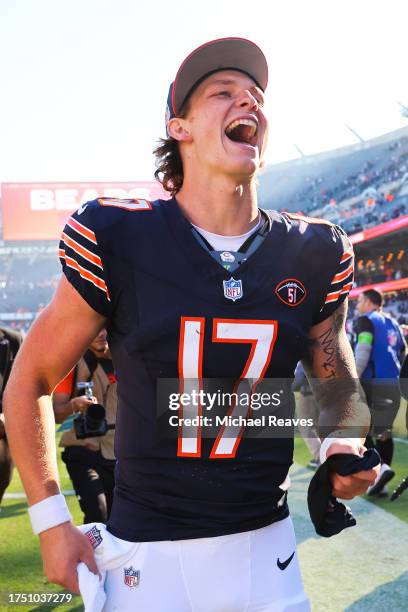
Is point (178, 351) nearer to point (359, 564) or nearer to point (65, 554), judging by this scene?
point (65, 554)

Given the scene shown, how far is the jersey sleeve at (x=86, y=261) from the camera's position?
1.72 metres

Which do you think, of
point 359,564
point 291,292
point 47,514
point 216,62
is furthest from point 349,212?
point 47,514

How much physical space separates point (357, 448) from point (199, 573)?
1.60 ft

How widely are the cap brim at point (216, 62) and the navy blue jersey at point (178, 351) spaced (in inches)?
16.3

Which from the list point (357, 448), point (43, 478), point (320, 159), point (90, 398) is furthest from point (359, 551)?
point (320, 159)

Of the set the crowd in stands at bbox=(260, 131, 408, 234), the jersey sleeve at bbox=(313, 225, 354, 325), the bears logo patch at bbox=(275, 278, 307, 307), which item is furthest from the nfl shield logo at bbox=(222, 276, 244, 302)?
the crowd in stands at bbox=(260, 131, 408, 234)

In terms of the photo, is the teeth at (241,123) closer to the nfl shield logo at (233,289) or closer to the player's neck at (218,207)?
the player's neck at (218,207)

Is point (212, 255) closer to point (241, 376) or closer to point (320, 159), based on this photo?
point (241, 376)

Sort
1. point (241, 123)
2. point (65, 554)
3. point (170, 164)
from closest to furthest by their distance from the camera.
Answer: point (65, 554)
point (241, 123)
point (170, 164)

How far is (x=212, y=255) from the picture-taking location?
185 cm

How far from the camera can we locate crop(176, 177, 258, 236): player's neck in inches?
76.7

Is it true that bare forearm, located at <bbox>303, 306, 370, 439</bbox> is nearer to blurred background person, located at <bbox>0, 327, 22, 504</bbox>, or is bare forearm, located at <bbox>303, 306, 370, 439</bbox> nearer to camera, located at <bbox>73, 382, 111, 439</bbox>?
camera, located at <bbox>73, 382, 111, 439</bbox>

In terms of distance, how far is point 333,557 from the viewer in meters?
4.69

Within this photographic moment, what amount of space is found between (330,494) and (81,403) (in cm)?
269
